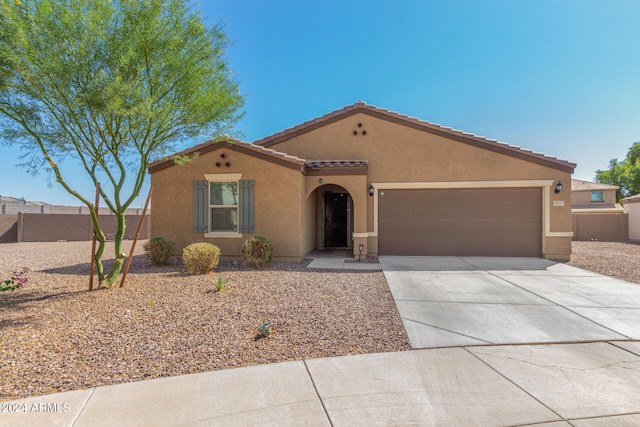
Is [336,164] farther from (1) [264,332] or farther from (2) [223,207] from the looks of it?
(1) [264,332]

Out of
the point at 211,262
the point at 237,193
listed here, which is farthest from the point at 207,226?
the point at 211,262

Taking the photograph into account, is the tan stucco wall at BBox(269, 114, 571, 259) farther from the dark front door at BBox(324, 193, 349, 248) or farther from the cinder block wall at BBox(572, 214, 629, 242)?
the cinder block wall at BBox(572, 214, 629, 242)

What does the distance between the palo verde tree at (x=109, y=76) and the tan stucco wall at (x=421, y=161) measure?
565cm

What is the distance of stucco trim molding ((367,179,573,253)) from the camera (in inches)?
433

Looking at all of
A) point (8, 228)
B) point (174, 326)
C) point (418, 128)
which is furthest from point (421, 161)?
point (8, 228)

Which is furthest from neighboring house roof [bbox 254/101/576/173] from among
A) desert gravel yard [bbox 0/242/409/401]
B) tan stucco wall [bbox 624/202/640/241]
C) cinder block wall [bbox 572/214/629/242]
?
tan stucco wall [bbox 624/202/640/241]

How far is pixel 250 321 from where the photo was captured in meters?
4.99

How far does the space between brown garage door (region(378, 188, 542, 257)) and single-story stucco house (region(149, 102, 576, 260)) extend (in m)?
0.04

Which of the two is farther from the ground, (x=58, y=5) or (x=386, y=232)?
(x=58, y=5)

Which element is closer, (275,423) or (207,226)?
(275,423)

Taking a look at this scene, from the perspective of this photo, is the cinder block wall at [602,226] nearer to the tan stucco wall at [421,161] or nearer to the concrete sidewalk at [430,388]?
the tan stucco wall at [421,161]

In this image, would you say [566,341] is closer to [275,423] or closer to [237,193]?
[275,423]

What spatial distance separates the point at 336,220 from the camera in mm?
14234

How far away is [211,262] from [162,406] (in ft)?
18.5
